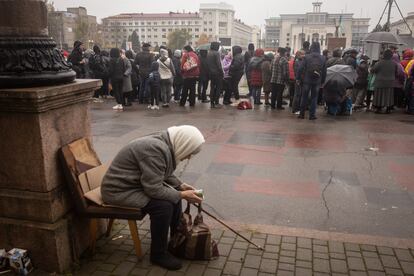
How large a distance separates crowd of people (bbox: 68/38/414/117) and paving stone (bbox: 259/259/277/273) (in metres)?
6.83

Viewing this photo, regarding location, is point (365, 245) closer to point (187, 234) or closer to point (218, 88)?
point (187, 234)

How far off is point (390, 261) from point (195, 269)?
1.76 meters

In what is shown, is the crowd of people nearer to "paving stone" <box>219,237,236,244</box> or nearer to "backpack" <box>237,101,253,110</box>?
"backpack" <box>237,101,253,110</box>

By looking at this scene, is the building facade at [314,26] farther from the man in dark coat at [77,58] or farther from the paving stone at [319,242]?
the paving stone at [319,242]

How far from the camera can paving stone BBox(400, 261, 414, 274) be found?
3.35 metres

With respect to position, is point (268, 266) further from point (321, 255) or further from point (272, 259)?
point (321, 255)

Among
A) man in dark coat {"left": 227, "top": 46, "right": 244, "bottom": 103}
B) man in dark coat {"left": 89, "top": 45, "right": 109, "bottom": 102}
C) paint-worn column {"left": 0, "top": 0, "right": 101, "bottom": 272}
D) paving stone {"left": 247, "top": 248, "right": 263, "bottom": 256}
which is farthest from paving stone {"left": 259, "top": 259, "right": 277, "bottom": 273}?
man in dark coat {"left": 89, "top": 45, "right": 109, "bottom": 102}

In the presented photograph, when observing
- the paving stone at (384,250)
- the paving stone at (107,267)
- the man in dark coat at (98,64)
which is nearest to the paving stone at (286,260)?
the paving stone at (384,250)

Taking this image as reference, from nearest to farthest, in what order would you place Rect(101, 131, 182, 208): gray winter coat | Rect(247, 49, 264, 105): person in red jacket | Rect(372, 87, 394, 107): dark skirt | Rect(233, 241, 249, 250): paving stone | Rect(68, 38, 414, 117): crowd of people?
Rect(101, 131, 182, 208): gray winter coat → Rect(233, 241, 249, 250): paving stone → Rect(68, 38, 414, 117): crowd of people → Rect(372, 87, 394, 107): dark skirt → Rect(247, 49, 264, 105): person in red jacket

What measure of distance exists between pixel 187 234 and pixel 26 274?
1377 mm

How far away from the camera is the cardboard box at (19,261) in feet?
10.5

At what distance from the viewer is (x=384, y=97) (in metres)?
10.6

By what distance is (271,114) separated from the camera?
1067 centimetres

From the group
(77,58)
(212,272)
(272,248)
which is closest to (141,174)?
(212,272)
